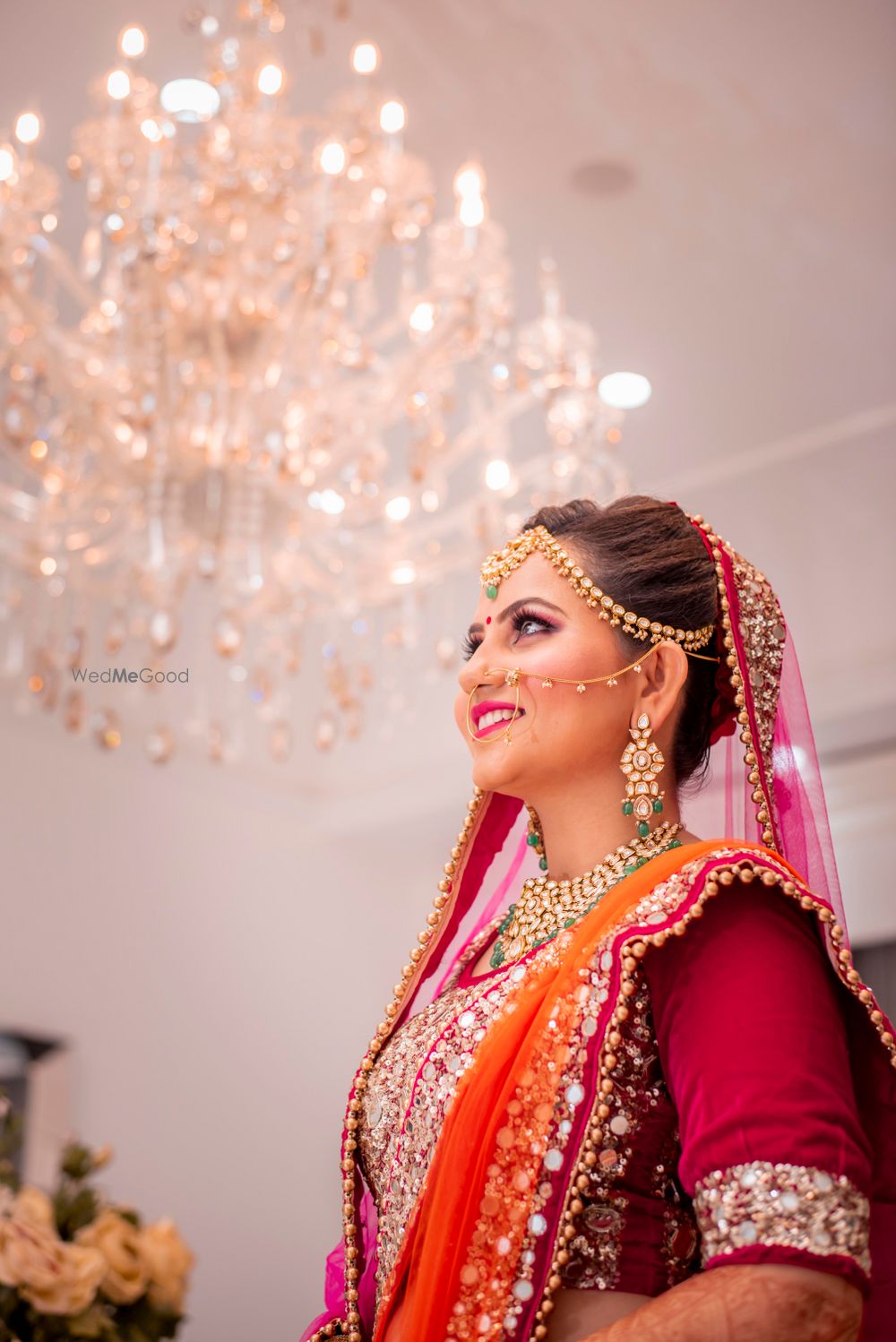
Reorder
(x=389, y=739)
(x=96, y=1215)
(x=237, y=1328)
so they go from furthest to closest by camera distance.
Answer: (x=389, y=739) → (x=237, y=1328) → (x=96, y=1215)

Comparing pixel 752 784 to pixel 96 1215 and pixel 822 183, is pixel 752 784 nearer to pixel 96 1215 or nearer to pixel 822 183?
pixel 96 1215

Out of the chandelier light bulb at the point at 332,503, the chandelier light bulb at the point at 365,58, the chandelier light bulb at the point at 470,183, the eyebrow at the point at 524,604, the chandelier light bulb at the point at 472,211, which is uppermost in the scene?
the chandelier light bulb at the point at 365,58

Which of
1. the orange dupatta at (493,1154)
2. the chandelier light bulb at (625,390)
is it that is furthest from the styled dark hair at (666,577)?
the chandelier light bulb at (625,390)

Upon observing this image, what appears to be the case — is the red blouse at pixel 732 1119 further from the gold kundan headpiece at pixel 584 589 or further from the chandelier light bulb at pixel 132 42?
the chandelier light bulb at pixel 132 42

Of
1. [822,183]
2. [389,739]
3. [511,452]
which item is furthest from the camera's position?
[389,739]

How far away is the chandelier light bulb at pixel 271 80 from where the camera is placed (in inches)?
110

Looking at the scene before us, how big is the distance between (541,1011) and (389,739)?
14.3 feet

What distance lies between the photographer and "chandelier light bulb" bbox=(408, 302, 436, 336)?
10.2 ft

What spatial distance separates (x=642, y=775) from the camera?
4.87ft

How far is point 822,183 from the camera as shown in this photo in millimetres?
3445

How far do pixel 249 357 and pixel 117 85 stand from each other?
586 mm

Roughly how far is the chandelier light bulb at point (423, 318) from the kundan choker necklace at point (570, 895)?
1855 millimetres

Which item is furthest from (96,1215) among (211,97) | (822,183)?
(822,183)

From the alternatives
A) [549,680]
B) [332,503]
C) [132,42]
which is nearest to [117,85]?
[132,42]
